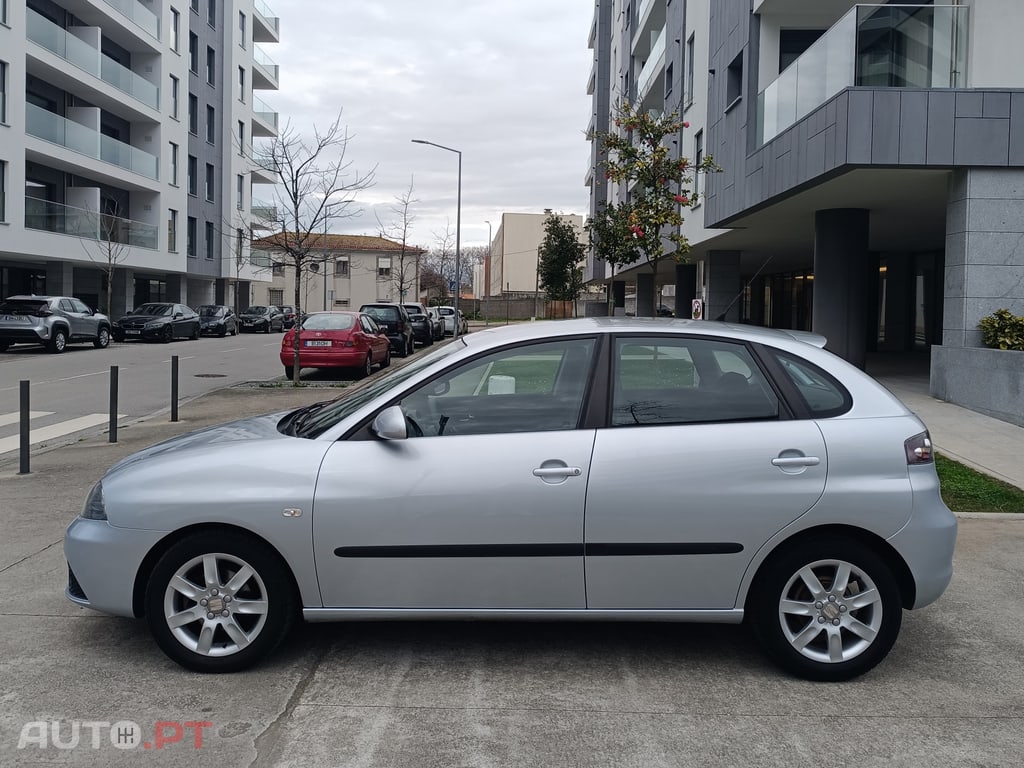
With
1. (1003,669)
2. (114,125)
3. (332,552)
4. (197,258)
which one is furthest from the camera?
(197,258)

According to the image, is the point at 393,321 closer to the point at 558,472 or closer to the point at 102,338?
the point at 102,338

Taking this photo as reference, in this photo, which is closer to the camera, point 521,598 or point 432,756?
point 432,756

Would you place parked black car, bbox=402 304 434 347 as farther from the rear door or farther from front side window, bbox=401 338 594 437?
the rear door

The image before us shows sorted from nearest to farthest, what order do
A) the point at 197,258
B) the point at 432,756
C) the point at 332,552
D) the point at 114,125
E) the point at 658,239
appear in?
the point at 432,756 < the point at 332,552 < the point at 658,239 < the point at 114,125 < the point at 197,258

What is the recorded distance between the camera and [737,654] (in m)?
4.56

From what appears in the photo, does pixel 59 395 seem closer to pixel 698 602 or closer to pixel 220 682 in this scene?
pixel 220 682

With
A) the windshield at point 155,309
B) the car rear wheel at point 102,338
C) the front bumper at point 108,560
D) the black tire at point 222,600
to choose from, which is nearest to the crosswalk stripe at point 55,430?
the front bumper at point 108,560

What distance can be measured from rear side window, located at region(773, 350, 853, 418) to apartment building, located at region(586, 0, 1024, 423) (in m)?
8.81

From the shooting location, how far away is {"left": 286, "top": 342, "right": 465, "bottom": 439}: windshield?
14.7 feet

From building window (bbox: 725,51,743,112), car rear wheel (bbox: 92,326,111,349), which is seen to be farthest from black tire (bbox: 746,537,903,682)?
car rear wheel (bbox: 92,326,111,349)

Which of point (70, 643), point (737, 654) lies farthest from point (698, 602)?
point (70, 643)

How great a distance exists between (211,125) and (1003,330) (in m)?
45.5

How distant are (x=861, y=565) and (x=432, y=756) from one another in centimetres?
206

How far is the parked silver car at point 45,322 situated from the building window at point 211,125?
2322 centimetres
